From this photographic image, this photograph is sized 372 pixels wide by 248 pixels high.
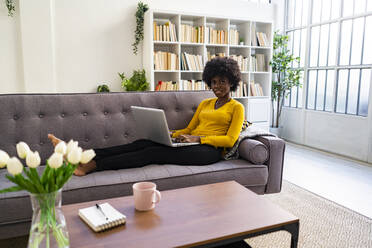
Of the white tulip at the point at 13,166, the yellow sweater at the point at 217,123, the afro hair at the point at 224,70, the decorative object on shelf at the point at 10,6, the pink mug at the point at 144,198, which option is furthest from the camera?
the decorative object on shelf at the point at 10,6

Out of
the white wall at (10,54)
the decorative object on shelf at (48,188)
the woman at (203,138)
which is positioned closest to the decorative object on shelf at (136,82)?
the white wall at (10,54)

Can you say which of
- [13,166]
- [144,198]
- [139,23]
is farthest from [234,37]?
[13,166]

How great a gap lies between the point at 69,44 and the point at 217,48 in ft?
7.14

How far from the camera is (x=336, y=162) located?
379 centimetres

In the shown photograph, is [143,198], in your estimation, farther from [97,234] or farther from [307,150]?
[307,150]

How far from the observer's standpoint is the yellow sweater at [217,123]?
7.23 feet

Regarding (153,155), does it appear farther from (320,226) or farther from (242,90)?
(242,90)

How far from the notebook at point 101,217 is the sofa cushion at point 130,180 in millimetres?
427

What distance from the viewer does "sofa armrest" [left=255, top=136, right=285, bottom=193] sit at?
2.19 meters

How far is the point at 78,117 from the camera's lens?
2271 mm

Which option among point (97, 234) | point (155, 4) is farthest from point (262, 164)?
point (155, 4)

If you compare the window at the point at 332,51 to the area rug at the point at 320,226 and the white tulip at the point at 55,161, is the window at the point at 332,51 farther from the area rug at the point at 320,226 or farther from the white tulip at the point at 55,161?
the white tulip at the point at 55,161

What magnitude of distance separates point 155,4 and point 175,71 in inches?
41.4

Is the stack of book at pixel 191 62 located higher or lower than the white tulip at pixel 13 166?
higher
